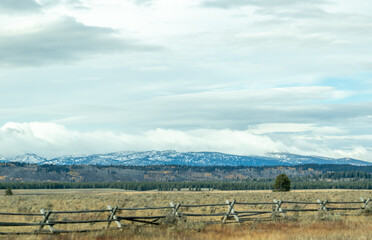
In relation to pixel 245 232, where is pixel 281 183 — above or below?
below

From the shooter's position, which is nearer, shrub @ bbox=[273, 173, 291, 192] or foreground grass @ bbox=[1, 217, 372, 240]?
foreground grass @ bbox=[1, 217, 372, 240]

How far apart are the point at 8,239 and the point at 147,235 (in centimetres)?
604

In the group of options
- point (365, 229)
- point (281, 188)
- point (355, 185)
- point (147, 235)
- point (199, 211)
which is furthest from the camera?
point (355, 185)

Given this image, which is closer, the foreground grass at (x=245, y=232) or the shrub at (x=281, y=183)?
the foreground grass at (x=245, y=232)

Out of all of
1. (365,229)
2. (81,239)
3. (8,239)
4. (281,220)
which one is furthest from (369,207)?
(8,239)

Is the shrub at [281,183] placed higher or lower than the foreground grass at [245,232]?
lower

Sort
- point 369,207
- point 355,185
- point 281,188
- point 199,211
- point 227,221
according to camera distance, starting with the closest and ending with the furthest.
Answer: point 227,221, point 369,207, point 199,211, point 281,188, point 355,185

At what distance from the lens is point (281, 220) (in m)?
28.9

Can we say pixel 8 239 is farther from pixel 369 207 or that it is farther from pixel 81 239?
pixel 369 207

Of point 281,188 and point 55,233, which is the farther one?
point 281,188

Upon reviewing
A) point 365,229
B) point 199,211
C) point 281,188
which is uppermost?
point 365,229

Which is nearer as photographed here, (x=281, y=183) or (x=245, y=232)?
(x=245, y=232)

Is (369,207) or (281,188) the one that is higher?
(369,207)

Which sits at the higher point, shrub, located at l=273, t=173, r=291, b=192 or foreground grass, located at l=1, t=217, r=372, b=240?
foreground grass, located at l=1, t=217, r=372, b=240
